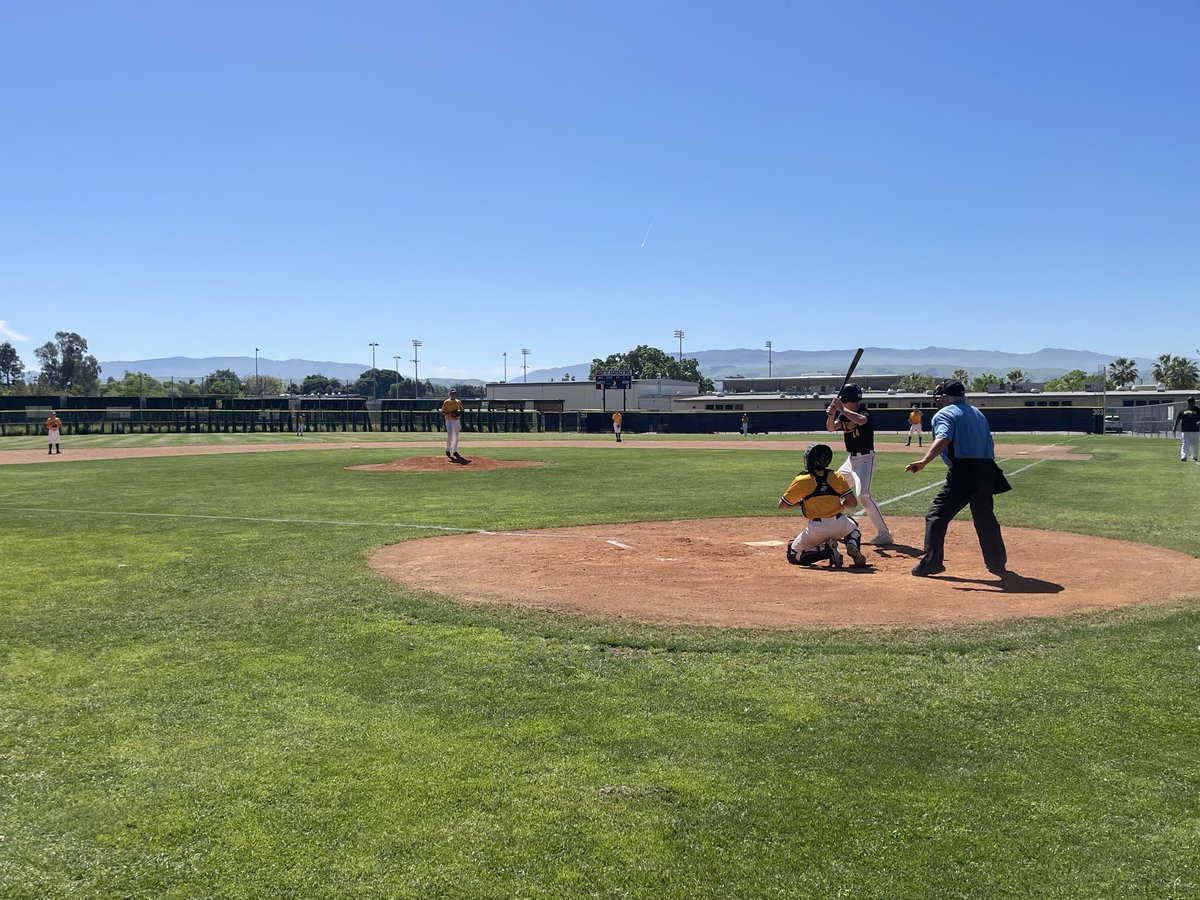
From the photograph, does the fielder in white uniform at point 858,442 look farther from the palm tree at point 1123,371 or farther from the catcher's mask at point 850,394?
the palm tree at point 1123,371

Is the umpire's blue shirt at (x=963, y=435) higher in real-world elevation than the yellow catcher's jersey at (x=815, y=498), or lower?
higher

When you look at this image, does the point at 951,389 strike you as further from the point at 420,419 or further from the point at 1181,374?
the point at 1181,374

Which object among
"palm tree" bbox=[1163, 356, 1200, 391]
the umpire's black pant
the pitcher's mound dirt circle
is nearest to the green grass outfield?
the pitcher's mound dirt circle

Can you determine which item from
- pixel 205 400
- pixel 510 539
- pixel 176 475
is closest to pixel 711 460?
pixel 176 475

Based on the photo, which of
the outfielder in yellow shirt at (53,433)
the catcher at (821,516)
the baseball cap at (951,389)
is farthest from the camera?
the outfielder in yellow shirt at (53,433)

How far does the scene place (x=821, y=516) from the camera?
965 cm

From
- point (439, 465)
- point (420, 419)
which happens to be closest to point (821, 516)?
point (439, 465)

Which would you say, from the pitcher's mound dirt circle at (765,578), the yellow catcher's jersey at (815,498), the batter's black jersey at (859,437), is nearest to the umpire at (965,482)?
the pitcher's mound dirt circle at (765,578)

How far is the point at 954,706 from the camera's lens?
5.14 metres

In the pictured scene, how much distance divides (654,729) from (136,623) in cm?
471

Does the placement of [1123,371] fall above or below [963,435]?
above

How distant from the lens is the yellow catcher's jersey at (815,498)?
965 centimetres

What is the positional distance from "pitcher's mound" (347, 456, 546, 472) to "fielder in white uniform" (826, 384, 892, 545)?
14.9 meters

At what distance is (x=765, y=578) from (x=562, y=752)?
5050 mm
